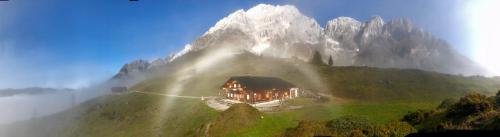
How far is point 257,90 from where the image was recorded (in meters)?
113

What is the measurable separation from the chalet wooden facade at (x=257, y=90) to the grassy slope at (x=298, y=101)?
8522 millimetres

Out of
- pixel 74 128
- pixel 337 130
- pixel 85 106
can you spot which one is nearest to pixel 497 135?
pixel 337 130

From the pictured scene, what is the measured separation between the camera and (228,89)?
122 meters

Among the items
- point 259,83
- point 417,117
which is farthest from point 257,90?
point 417,117

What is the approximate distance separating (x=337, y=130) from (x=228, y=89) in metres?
68.7

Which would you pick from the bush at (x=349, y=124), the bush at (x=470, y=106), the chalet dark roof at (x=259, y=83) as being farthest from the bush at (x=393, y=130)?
the chalet dark roof at (x=259, y=83)

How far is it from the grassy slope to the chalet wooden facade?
852 centimetres

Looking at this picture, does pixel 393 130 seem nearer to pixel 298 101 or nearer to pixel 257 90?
pixel 298 101

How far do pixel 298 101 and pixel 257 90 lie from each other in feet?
37.3

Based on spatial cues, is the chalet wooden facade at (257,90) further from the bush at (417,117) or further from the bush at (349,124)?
the bush at (417,117)

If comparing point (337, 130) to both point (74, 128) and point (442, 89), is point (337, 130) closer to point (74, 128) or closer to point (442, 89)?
point (442, 89)

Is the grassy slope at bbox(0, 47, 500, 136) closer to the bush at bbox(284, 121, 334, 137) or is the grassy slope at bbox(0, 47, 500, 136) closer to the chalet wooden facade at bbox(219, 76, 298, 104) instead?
the chalet wooden facade at bbox(219, 76, 298, 104)

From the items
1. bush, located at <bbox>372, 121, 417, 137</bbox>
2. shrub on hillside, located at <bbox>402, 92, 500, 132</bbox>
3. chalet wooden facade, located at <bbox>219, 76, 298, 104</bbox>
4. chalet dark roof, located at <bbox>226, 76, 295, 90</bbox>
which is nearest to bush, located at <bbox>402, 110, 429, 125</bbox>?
shrub on hillside, located at <bbox>402, 92, 500, 132</bbox>

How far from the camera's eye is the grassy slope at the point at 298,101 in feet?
276
